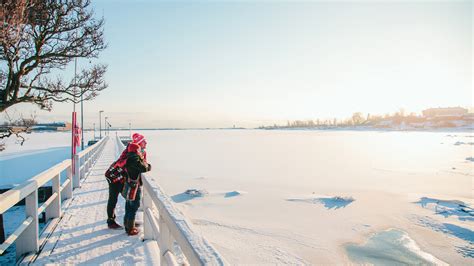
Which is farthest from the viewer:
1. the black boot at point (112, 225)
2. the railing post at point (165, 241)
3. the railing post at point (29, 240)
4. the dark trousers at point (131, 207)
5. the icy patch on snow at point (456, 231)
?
the icy patch on snow at point (456, 231)

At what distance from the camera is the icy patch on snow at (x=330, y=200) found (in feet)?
36.6

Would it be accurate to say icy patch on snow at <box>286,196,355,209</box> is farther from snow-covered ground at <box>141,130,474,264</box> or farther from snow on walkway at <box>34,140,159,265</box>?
snow on walkway at <box>34,140,159,265</box>

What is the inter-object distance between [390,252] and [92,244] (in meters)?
6.71

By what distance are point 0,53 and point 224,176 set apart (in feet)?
40.5

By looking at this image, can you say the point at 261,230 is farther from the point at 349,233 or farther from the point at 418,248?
the point at 418,248

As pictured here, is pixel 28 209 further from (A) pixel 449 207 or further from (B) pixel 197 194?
(A) pixel 449 207

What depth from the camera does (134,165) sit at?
4449 millimetres

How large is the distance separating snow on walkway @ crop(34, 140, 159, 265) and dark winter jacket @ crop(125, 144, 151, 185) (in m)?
0.98

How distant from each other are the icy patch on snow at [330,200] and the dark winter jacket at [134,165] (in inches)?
328

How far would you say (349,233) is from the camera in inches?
330

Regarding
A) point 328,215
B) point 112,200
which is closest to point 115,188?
point 112,200

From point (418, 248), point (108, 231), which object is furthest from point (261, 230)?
point (108, 231)

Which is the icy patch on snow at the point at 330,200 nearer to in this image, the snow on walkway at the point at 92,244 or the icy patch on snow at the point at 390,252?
the icy patch on snow at the point at 390,252

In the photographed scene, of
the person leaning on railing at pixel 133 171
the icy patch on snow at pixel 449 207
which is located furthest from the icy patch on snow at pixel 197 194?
the icy patch on snow at pixel 449 207
